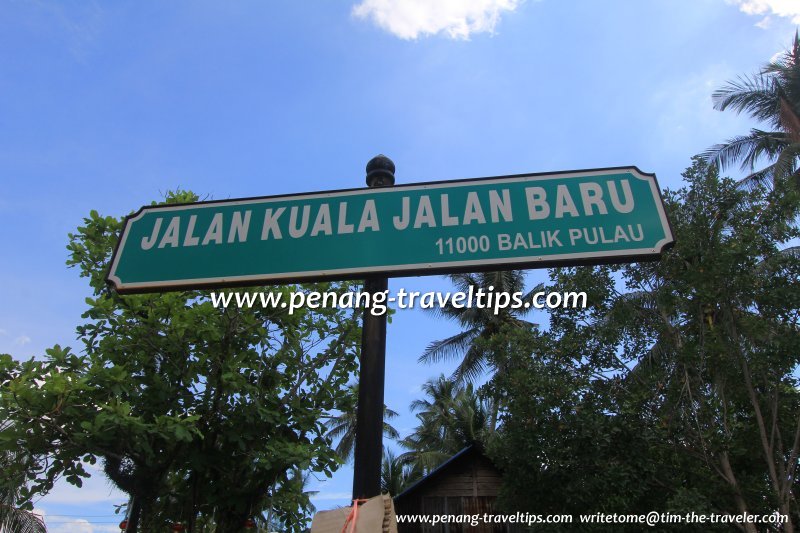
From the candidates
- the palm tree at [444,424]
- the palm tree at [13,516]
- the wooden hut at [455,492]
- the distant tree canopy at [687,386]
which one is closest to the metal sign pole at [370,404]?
the distant tree canopy at [687,386]

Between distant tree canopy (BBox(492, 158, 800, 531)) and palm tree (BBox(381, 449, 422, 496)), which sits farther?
palm tree (BBox(381, 449, 422, 496))

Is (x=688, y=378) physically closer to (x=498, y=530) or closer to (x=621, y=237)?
(x=621, y=237)

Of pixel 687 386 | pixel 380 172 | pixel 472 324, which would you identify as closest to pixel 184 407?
pixel 380 172

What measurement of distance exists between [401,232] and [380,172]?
39cm

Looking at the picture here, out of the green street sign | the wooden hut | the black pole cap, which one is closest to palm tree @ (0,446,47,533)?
the green street sign

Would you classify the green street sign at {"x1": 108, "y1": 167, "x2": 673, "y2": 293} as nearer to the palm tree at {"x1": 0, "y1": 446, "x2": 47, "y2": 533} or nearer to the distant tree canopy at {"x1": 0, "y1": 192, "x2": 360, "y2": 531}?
the distant tree canopy at {"x1": 0, "y1": 192, "x2": 360, "y2": 531}

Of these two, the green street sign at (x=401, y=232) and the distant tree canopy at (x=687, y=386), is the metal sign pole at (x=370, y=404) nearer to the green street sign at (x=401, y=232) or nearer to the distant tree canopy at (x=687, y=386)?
the green street sign at (x=401, y=232)

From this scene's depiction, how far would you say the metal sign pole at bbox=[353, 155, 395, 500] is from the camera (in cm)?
147

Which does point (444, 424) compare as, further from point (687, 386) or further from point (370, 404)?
point (370, 404)

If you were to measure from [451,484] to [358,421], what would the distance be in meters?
14.2

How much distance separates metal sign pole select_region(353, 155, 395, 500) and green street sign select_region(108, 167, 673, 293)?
0.17 m

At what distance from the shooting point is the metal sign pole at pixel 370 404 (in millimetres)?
1472

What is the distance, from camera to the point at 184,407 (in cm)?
595

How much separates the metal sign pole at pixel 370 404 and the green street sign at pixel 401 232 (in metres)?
0.17
